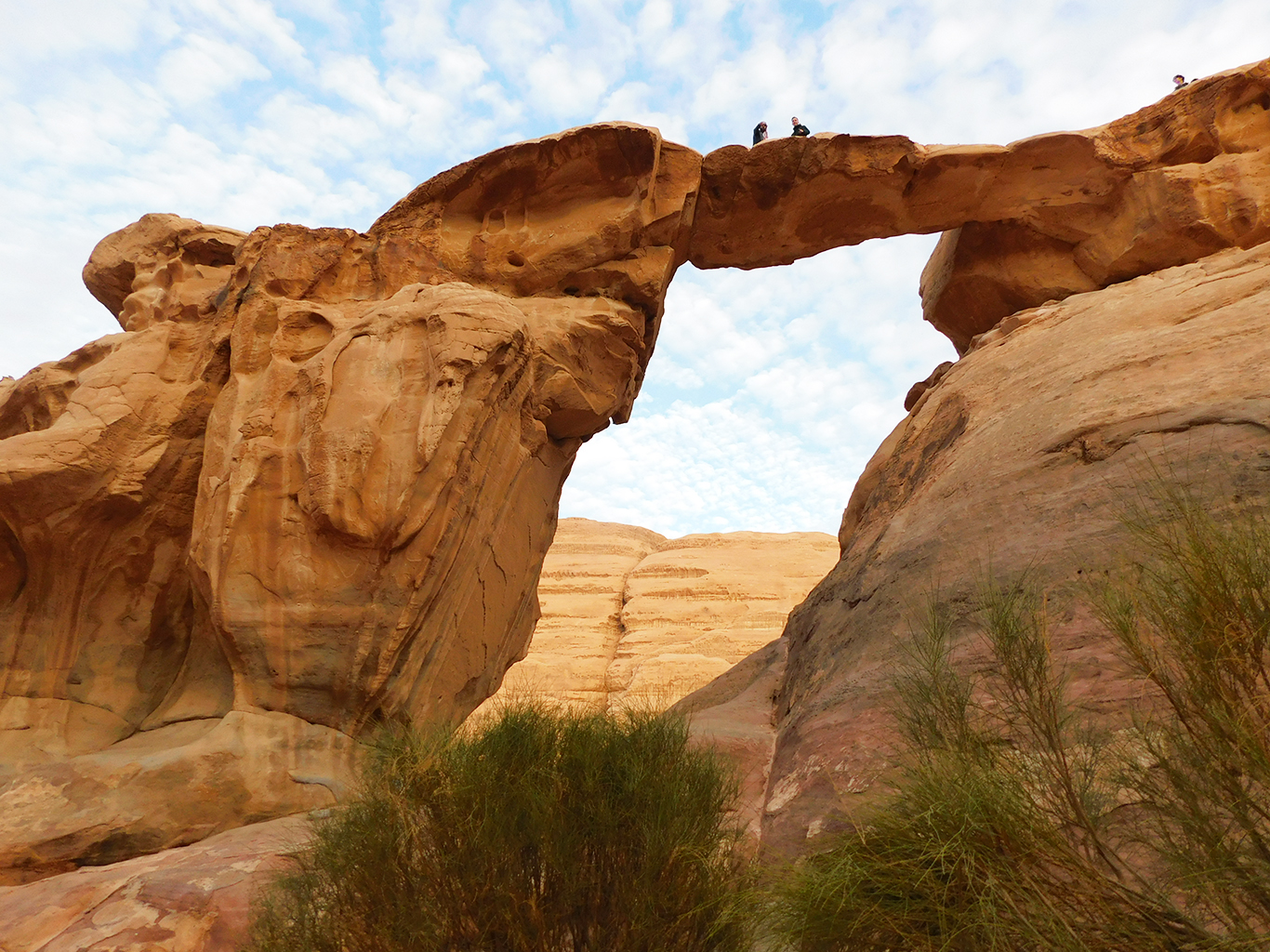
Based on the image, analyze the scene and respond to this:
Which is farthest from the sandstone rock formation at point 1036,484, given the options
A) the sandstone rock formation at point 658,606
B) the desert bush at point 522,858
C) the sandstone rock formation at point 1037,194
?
the sandstone rock formation at point 658,606

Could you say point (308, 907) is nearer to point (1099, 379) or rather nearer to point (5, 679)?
point (5, 679)

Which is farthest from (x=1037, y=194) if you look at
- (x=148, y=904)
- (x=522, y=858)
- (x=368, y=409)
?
(x=148, y=904)

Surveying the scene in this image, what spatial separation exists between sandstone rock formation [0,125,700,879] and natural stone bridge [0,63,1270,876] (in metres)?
0.03

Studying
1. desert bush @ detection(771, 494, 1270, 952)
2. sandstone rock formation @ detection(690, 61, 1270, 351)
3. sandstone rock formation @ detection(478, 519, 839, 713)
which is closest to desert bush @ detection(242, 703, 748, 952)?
desert bush @ detection(771, 494, 1270, 952)

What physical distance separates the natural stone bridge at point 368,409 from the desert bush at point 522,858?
2698 millimetres

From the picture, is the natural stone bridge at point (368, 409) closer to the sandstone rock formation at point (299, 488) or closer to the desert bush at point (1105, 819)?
the sandstone rock formation at point (299, 488)

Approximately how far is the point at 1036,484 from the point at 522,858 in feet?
14.5

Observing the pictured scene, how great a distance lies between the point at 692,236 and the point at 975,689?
26.6 ft

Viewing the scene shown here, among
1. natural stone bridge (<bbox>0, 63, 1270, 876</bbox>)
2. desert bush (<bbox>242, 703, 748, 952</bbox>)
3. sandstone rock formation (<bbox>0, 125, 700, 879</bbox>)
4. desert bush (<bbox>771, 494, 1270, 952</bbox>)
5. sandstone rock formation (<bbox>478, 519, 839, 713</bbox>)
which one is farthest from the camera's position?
sandstone rock formation (<bbox>478, 519, 839, 713</bbox>)

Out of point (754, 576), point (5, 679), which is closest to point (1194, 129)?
point (5, 679)

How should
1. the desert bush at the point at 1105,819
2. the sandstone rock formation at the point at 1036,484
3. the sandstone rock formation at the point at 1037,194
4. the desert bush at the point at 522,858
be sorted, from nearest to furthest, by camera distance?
the desert bush at the point at 1105,819
the desert bush at the point at 522,858
the sandstone rock formation at the point at 1036,484
the sandstone rock formation at the point at 1037,194

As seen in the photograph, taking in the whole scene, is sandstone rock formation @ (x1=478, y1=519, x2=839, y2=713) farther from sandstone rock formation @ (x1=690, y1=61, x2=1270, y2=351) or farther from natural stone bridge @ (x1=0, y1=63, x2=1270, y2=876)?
natural stone bridge @ (x1=0, y1=63, x2=1270, y2=876)

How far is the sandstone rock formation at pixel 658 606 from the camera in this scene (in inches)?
924

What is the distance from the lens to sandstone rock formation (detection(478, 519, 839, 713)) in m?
23.5
